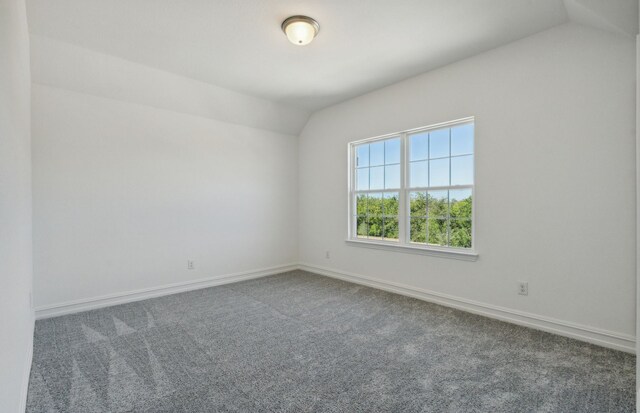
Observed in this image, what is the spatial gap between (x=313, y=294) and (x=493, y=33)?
3282 mm

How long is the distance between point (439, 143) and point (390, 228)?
122 cm

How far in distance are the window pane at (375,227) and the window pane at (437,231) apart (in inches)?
28.5

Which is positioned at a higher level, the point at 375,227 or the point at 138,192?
the point at 138,192

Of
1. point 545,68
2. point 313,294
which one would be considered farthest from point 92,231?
point 545,68

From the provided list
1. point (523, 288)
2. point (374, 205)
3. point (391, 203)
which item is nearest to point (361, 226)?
point (374, 205)

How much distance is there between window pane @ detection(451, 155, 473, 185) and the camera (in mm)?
3297

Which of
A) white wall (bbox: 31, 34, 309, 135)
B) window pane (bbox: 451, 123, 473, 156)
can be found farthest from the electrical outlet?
white wall (bbox: 31, 34, 309, 135)

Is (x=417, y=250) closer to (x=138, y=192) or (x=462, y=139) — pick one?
(x=462, y=139)

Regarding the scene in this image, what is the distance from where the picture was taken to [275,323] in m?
2.92

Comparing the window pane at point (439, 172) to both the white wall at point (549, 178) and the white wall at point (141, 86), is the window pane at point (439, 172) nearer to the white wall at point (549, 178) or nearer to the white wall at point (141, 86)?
the white wall at point (549, 178)

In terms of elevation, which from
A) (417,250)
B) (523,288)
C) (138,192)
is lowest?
(523,288)

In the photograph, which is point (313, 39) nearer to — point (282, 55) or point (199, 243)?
point (282, 55)

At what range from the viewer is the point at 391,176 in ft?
13.3

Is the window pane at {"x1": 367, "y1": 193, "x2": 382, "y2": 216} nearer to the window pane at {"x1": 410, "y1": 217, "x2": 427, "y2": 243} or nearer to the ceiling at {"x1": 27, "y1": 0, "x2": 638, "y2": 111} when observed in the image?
→ the window pane at {"x1": 410, "y1": 217, "x2": 427, "y2": 243}
